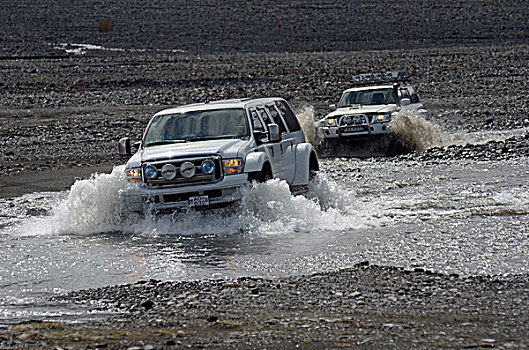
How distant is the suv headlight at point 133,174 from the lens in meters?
12.3

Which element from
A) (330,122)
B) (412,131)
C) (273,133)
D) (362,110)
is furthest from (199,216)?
(412,131)

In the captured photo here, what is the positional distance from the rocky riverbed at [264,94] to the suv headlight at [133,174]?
363cm

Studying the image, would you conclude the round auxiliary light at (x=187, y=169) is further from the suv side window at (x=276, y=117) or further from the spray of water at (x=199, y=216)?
the suv side window at (x=276, y=117)

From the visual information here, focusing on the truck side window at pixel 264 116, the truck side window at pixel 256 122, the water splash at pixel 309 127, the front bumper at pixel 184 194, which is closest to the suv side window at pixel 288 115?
the truck side window at pixel 264 116

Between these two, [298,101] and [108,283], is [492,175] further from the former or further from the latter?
[298,101]

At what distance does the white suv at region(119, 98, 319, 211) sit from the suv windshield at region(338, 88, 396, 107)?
27.9 ft

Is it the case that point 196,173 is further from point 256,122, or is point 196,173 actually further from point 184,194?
point 256,122

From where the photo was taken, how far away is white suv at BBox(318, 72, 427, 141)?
2152cm

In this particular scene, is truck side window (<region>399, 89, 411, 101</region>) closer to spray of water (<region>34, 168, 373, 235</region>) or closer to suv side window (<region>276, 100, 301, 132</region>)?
suv side window (<region>276, 100, 301, 132</region>)

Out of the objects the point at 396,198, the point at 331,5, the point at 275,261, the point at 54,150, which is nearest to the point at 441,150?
the point at 396,198

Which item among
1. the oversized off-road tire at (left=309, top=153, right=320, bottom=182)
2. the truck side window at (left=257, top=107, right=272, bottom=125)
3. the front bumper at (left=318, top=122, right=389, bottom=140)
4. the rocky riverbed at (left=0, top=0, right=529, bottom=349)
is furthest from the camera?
the front bumper at (left=318, top=122, right=389, bottom=140)

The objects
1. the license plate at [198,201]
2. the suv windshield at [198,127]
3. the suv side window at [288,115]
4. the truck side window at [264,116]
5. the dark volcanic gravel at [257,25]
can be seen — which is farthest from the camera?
the dark volcanic gravel at [257,25]

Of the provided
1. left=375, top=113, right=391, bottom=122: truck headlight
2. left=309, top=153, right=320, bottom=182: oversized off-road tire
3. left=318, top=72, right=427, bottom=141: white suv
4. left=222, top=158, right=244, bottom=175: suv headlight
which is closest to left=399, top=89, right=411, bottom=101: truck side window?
left=318, top=72, right=427, bottom=141: white suv

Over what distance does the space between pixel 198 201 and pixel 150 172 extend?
0.71 metres
